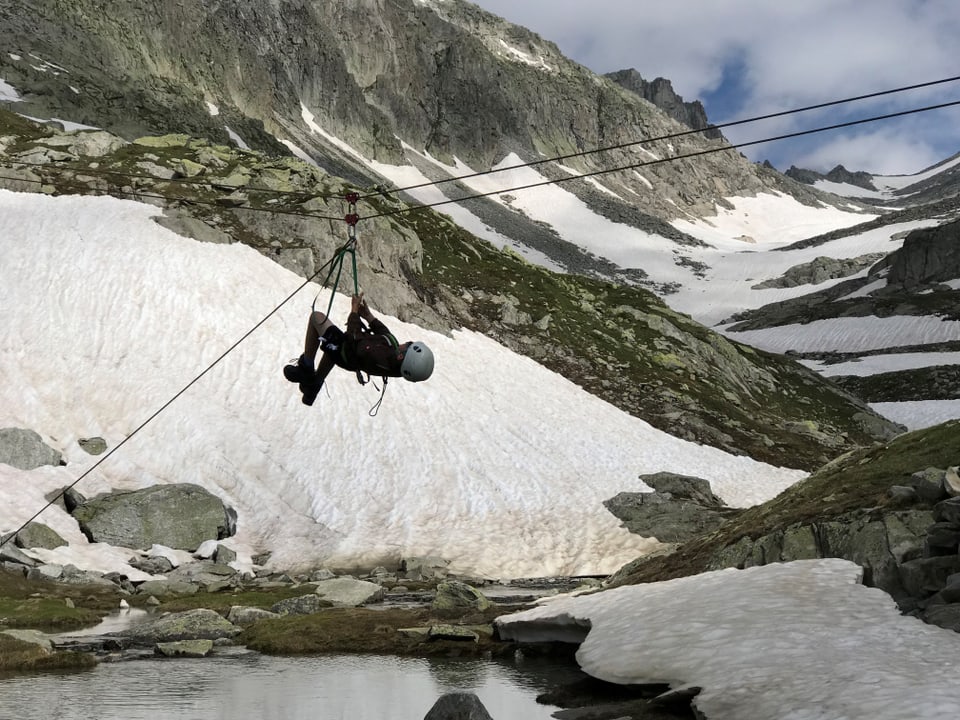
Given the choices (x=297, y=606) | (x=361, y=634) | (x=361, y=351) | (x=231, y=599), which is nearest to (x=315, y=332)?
(x=361, y=351)

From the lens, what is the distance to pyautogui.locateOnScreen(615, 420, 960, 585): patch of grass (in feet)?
72.2

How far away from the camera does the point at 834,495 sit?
23.0 m

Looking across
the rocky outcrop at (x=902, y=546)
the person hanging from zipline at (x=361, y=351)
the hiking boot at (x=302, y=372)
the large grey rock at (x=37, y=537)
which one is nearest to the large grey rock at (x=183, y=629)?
the large grey rock at (x=37, y=537)

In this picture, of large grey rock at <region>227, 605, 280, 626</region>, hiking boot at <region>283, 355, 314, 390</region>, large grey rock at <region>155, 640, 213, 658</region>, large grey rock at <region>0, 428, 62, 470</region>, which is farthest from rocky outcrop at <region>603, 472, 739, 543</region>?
hiking boot at <region>283, 355, 314, 390</region>

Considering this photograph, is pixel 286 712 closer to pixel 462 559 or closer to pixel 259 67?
pixel 462 559

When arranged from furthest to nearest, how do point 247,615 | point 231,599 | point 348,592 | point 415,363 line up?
point 348,592, point 231,599, point 247,615, point 415,363

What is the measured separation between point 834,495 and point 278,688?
50.6 ft

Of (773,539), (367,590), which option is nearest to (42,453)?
(367,590)

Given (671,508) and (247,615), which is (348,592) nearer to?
(247,615)

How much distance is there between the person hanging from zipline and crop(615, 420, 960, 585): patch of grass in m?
11.6

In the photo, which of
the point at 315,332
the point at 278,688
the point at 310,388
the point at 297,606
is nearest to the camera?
the point at 315,332

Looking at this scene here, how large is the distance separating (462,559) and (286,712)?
77.8 ft

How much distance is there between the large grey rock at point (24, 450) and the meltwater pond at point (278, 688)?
21440 mm

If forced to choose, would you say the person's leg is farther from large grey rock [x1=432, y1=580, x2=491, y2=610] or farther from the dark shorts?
large grey rock [x1=432, y1=580, x2=491, y2=610]
